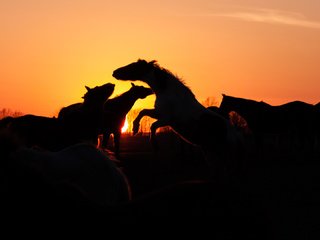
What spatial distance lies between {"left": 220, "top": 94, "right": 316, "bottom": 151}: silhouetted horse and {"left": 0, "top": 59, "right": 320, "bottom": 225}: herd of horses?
0.04 meters

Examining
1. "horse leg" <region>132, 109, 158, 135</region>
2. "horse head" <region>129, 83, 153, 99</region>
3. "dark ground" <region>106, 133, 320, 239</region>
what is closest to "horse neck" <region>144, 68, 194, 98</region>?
"horse leg" <region>132, 109, 158, 135</region>

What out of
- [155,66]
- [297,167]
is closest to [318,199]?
[155,66]

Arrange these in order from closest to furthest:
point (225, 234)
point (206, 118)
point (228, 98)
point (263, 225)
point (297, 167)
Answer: point (225, 234), point (263, 225), point (206, 118), point (297, 167), point (228, 98)

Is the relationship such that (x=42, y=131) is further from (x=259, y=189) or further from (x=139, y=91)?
(x=139, y=91)

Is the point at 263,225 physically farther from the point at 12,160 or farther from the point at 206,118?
the point at 206,118

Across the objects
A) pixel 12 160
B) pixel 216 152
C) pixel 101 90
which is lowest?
pixel 12 160

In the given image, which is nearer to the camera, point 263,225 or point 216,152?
point 263,225

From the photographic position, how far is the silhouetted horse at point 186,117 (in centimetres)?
1534

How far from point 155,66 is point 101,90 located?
148cm

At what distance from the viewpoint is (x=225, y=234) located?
9.85 ft

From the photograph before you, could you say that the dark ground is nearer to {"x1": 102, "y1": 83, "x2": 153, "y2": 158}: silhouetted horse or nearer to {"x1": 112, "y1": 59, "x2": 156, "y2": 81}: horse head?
{"x1": 112, "y1": 59, "x2": 156, "y2": 81}: horse head

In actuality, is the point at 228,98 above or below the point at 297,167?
above

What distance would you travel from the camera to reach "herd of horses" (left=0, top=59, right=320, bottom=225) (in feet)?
9.82

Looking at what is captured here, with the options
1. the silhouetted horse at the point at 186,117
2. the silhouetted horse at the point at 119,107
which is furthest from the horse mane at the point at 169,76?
the silhouetted horse at the point at 119,107
